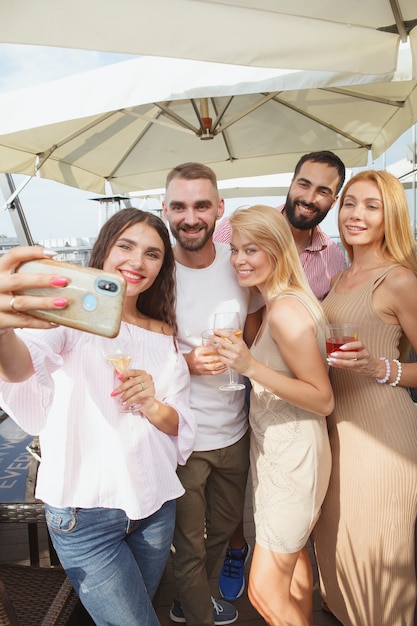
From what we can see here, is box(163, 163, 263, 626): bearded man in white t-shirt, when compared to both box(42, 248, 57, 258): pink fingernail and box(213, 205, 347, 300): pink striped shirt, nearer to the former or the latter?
box(213, 205, 347, 300): pink striped shirt

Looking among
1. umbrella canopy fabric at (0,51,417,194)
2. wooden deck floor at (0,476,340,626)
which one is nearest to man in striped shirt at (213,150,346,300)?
umbrella canopy fabric at (0,51,417,194)

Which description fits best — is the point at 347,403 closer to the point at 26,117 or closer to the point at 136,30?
the point at 136,30

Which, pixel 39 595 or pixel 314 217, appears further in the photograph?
pixel 314 217

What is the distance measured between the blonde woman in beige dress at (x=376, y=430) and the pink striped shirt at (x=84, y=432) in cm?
80

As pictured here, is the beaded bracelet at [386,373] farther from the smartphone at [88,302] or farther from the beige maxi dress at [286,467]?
the smartphone at [88,302]

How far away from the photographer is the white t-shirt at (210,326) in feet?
6.91

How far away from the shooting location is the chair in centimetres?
159

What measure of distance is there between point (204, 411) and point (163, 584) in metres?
1.24

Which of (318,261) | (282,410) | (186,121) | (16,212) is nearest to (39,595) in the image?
(282,410)

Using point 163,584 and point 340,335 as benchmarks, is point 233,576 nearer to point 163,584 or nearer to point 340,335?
point 163,584

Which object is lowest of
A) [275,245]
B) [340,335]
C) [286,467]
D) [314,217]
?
[286,467]

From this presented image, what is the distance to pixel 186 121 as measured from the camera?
15.1ft

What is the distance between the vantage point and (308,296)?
6.10 feet

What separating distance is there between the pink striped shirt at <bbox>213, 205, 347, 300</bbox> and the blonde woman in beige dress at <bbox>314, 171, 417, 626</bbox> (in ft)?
2.30
